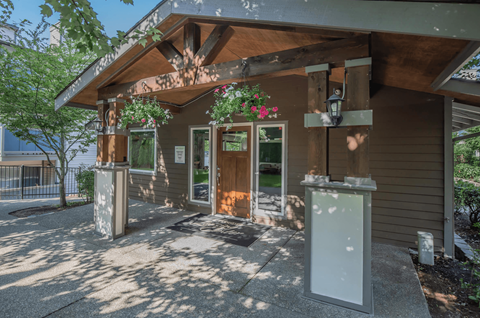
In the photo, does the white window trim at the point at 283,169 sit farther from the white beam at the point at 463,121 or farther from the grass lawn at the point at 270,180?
the white beam at the point at 463,121

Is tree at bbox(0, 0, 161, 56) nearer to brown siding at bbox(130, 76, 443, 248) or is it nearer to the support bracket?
the support bracket

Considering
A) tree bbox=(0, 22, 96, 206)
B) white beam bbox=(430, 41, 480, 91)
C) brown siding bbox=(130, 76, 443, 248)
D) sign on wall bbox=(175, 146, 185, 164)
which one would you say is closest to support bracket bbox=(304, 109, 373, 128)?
white beam bbox=(430, 41, 480, 91)

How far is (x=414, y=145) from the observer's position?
3.47 meters

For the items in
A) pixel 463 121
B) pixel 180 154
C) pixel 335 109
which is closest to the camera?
pixel 335 109

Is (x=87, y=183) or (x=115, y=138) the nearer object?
(x=115, y=138)

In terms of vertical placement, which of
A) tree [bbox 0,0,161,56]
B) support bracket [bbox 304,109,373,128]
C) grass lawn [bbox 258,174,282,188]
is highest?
tree [bbox 0,0,161,56]

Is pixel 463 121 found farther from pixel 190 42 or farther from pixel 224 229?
pixel 190 42

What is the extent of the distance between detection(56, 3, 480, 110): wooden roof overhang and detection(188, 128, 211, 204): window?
5.73 feet

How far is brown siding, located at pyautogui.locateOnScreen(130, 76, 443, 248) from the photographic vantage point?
11.1 ft

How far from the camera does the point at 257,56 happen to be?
2.61 metres

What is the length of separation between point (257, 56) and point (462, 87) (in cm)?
240

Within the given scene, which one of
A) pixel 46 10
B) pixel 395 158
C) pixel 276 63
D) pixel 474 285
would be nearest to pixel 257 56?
pixel 276 63

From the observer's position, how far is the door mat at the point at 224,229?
387 centimetres

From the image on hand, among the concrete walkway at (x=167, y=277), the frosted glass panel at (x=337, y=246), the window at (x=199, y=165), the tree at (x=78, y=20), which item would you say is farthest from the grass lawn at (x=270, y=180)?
the tree at (x=78, y=20)
